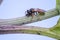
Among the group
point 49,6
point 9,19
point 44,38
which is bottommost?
point 44,38

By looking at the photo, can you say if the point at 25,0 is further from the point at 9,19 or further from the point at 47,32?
the point at 47,32

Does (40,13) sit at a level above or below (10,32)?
above

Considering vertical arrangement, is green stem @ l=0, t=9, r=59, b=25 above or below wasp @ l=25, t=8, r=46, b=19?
below

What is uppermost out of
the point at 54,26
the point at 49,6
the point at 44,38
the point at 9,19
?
the point at 49,6

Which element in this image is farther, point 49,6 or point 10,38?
point 49,6

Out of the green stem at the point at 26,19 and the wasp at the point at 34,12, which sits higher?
the wasp at the point at 34,12

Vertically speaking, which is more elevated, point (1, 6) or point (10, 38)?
point (1, 6)

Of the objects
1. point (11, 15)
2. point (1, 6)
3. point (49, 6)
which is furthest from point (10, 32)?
point (49, 6)

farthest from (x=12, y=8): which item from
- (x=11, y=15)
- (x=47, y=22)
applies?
(x=47, y=22)

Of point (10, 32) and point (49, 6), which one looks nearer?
point (10, 32)

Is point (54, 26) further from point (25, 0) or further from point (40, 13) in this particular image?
point (25, 0)
